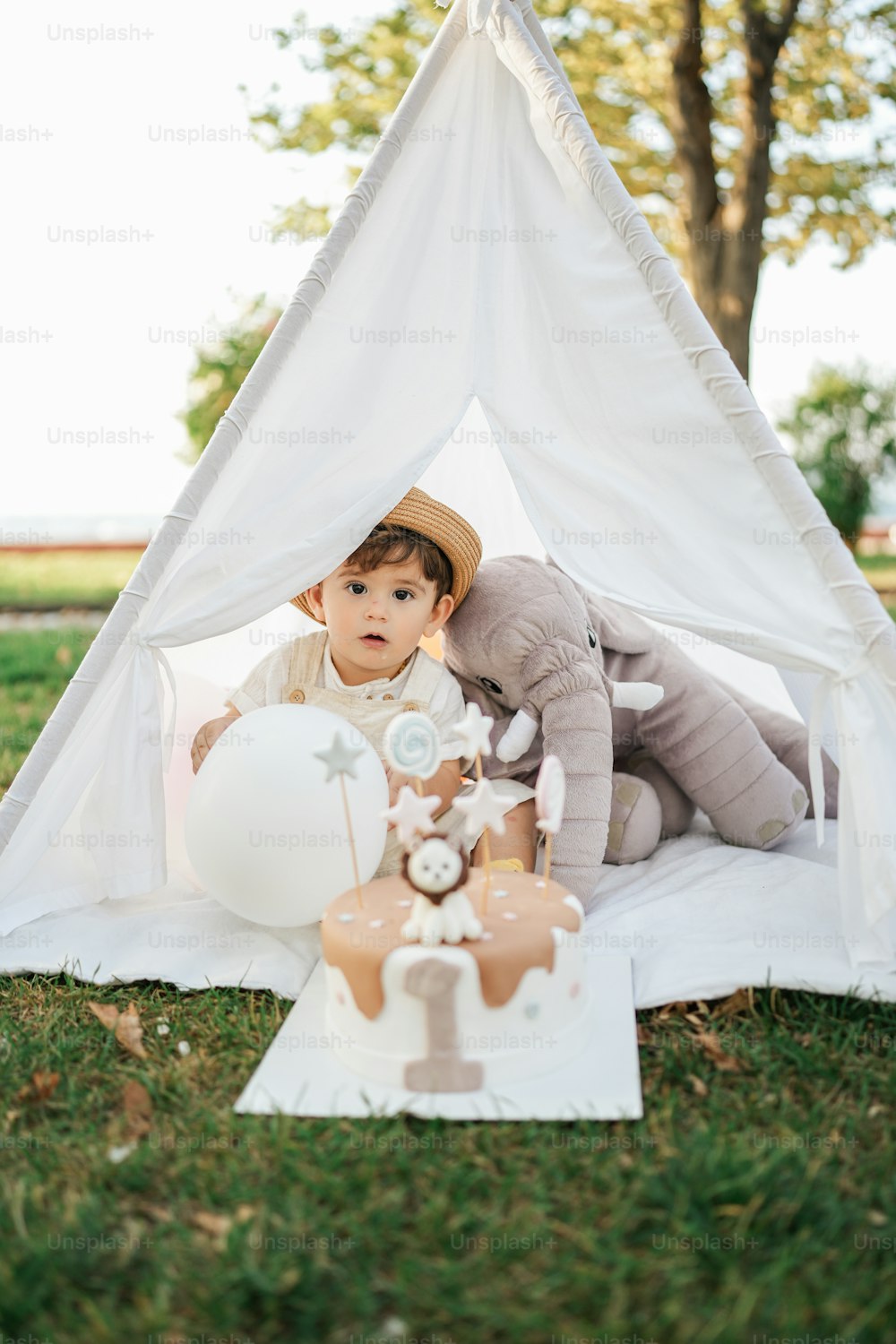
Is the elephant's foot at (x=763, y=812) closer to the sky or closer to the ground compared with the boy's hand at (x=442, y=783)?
closer to the ground

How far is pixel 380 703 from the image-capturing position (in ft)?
11.0

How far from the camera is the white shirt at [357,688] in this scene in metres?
3.37

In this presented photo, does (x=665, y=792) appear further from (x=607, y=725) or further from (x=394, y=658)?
(x=394, y=658)

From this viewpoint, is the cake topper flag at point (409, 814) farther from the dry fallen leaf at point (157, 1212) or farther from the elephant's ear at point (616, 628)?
the elephant's ear at point (616, 628)

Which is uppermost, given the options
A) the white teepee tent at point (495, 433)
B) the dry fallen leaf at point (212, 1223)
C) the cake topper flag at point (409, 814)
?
the white teepee tent at point (495, 433)

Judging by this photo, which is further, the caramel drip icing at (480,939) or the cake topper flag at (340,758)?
the cake topper flag at (340,758)

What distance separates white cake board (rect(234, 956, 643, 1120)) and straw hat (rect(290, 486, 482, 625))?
4.20ft

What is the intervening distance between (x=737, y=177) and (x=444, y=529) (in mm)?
6480

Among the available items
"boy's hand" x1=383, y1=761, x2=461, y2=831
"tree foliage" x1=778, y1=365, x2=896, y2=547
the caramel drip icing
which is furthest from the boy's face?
"tree foliage" x1=778, y1=365, x2=896, y2=547

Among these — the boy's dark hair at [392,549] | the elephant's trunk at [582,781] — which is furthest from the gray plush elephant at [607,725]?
the boy's dark hair at [392,549]

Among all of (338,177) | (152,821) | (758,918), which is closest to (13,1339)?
(152,821)

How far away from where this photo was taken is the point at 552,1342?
66.0 inches

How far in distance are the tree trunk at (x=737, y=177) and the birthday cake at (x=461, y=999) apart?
21.6 ft

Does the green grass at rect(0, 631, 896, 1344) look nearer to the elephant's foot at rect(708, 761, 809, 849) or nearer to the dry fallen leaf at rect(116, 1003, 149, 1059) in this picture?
the dry fallen leaf at rect(116, 1003, 149, 1059)
